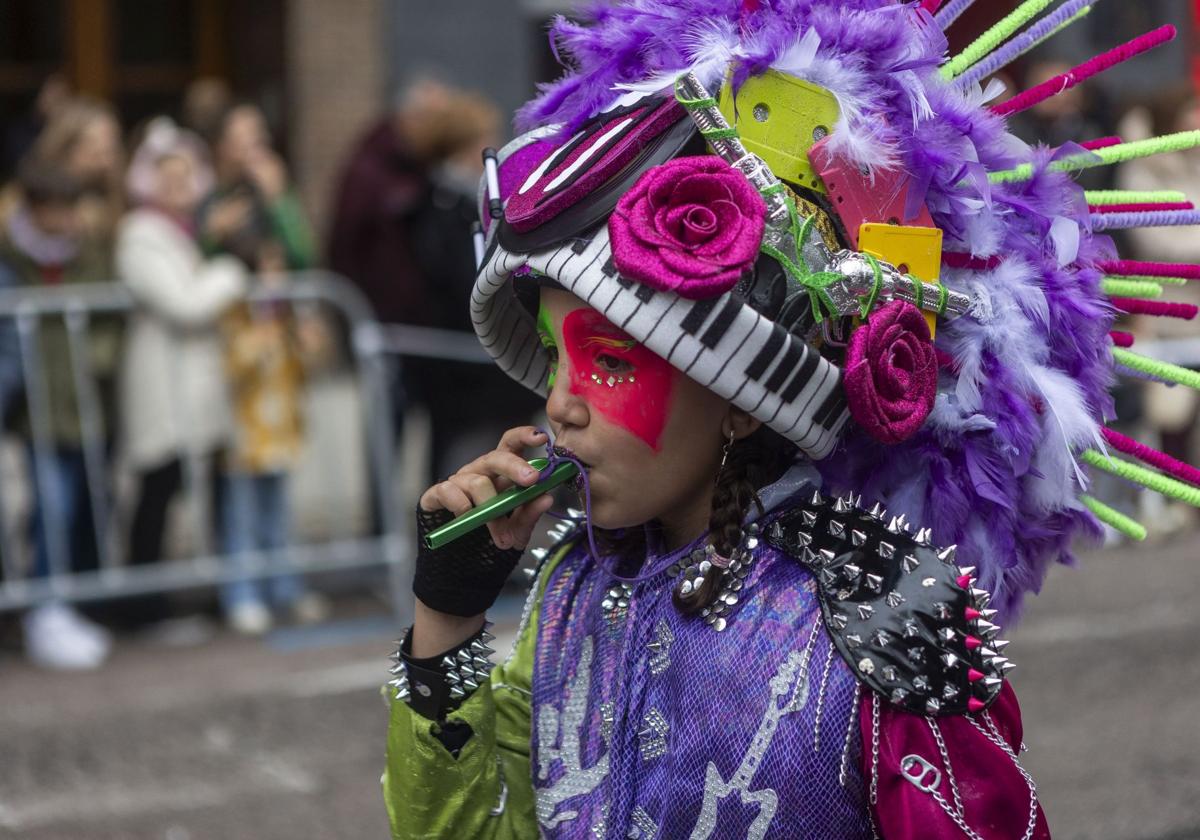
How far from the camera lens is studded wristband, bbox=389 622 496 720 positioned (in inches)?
87.3

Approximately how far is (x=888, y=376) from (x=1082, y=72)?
21.4 inches

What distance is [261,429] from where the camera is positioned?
689 centimetres

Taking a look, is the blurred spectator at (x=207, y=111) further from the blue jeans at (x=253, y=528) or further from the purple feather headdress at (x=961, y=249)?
the purple feather headdress at (x=961, y=249)

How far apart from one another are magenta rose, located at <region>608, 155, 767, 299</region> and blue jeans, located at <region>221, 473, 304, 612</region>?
518cm

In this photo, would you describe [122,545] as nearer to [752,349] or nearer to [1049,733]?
[1049,733]

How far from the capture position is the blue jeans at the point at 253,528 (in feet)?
22.6

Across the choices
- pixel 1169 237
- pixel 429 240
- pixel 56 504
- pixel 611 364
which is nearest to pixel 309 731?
pixel 56 504

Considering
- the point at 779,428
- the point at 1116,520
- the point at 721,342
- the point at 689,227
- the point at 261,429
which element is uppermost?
the point at 689,227

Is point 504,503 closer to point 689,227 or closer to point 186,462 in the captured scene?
point 689,227

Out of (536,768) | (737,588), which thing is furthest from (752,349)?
(536,768)

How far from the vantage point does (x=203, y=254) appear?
6.91 meters

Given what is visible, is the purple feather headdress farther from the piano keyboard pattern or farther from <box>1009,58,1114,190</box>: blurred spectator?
<box>1009,58,1114,190</box>: blurred spectator

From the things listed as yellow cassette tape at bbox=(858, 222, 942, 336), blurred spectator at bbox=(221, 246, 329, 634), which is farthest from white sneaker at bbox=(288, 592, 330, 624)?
yellow cassette tape at bbox=(858, 222, 942, 336)

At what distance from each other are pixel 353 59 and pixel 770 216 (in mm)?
10096
